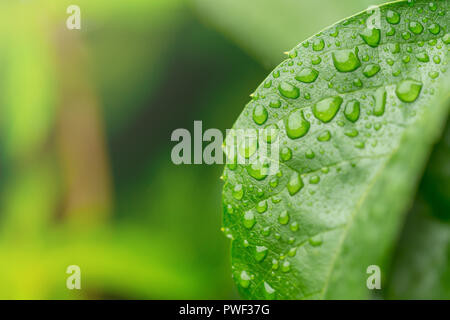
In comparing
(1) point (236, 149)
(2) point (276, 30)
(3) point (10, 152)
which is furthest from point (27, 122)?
(1) point (236, 149)

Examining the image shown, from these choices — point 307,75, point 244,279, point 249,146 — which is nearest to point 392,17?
point 307,75

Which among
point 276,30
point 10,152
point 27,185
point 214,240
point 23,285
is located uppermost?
point 276,30

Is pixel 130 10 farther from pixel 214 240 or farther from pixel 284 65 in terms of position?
pixel 284 65

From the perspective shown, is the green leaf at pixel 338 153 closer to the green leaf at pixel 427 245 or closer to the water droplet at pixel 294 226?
the water droplet at pixel 294 226

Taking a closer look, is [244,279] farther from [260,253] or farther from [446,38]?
[446,38]

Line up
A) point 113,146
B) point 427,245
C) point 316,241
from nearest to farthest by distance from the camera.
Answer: point 316,241
point 427,245
point 113,146

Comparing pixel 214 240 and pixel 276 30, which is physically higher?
pixel 276 30
